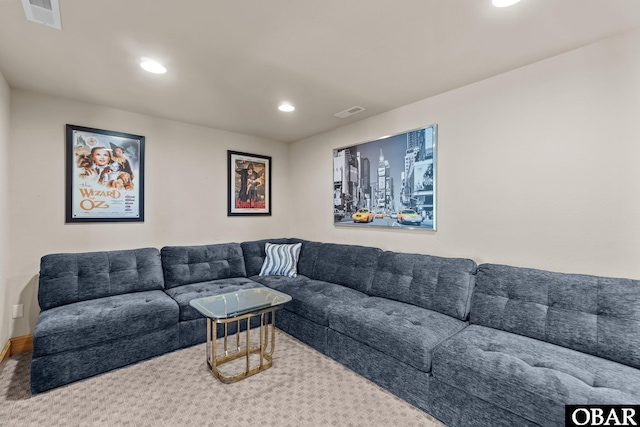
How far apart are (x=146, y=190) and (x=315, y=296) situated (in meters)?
2.22

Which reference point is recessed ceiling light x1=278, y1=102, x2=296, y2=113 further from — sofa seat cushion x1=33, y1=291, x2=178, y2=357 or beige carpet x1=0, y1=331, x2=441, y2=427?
beige carpet x1=0, y1=331, x2=441, y2=427

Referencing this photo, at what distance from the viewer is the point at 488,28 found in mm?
1774

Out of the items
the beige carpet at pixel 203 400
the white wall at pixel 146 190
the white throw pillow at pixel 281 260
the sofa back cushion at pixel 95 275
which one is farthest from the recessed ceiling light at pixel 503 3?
the sofa back cushion at pixel 95 275

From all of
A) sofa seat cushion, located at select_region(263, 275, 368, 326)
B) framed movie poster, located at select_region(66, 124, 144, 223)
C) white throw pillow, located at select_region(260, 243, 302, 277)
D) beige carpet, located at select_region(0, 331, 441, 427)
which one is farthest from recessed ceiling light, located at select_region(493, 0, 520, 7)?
framed movie poster, located at select_region(66, 124, 144, 223)

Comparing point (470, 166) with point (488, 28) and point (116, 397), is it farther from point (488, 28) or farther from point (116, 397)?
point (116, 397)

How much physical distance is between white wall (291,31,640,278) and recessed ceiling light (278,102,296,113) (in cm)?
119

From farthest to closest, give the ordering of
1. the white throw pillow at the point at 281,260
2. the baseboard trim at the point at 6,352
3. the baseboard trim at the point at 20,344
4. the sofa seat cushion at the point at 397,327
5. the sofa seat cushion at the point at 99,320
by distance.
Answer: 1. the white throw pillow at the point at 281,260
2. the baseboard trim at the point at 20,344
3. the baseboard trim at the point at 6,352
4. the sofa seat cushion at the point at 99,320
5. the sofa seat cushion at the point at 397,327

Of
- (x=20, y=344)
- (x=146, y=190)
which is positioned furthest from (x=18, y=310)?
(x=146, y=190)

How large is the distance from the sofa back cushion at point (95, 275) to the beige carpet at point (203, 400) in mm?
614

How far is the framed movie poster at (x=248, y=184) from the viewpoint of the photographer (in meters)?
4.00

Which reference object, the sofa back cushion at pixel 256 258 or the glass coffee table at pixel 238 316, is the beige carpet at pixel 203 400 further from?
the sofa back cushion at pixel 256 258

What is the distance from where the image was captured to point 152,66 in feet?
7.25

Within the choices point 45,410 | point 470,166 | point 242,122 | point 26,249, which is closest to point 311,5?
point 470,166

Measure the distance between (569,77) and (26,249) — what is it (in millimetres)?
4618
